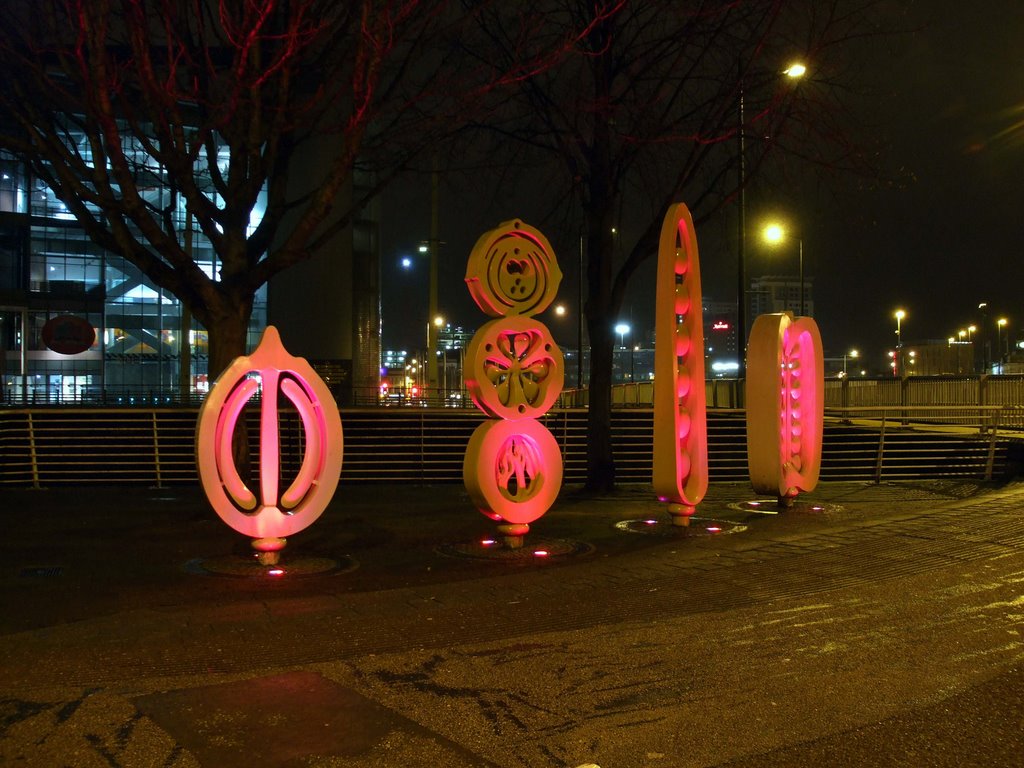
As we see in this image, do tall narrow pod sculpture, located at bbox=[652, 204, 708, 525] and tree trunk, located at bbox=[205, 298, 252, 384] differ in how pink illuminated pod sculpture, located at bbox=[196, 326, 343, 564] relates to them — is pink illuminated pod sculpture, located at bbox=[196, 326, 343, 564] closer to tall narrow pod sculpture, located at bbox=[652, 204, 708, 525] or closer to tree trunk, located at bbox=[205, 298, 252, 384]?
tree trunk, located at bbox=[205, 298, 252, 384]

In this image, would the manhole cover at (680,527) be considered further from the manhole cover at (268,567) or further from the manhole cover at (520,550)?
the manhole cover at (268,567)

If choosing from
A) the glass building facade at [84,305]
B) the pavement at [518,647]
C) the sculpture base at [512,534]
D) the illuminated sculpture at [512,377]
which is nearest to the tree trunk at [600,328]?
the pavement at [518,647]

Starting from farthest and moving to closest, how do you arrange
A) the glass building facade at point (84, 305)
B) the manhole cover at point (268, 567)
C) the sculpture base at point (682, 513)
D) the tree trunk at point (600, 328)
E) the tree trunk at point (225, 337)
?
the glass building facade at point (84, 305), the tree trunk at point (600, 328), the tree trunk at point (225, 337), the sculpture base at point (682, 513), the manhole cover at point (268, 567)

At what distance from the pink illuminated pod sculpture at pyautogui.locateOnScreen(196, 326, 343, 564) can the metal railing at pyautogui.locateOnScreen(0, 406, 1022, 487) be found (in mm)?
7573

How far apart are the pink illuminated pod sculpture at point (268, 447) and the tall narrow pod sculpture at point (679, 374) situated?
4.17 meters

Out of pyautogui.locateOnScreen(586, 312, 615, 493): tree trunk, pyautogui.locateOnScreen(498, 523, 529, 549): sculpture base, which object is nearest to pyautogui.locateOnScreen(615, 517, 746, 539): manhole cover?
pyautogui.locateOnScreen(498, 523, 529, 549): sculpture base

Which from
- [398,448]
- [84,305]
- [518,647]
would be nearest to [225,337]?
[398,448]

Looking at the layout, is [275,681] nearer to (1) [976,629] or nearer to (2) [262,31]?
(1) [976,629]

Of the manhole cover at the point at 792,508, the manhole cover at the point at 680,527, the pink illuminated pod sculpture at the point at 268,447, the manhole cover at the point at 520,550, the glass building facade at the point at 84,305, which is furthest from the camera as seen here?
the glass building facade at the point at 84,305

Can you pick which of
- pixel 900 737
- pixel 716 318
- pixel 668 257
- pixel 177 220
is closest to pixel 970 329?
pixel 716 318

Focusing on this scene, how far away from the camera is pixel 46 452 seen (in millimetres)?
18781

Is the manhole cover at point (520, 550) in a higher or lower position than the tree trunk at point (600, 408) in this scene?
lower

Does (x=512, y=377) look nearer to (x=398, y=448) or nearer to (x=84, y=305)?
(x=398, y=448)

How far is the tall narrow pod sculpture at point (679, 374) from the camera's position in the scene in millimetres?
12219
